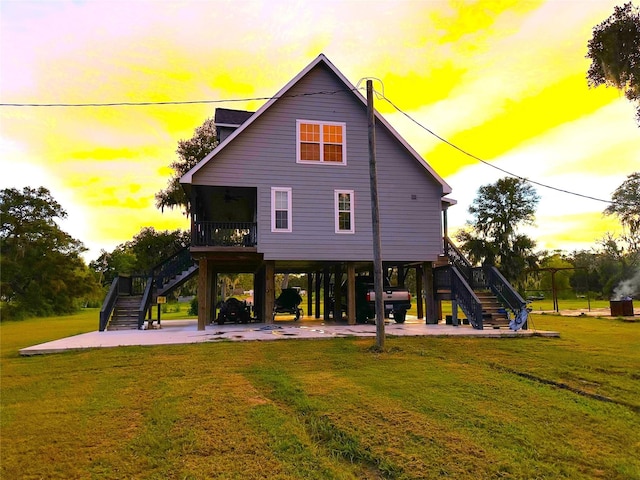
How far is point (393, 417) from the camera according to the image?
4.74 metres

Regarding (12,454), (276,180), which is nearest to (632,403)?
(12,454)

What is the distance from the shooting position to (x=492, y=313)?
45.2ft

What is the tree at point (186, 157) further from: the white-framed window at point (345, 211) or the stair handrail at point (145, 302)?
the white-framed window at point (345, 211)

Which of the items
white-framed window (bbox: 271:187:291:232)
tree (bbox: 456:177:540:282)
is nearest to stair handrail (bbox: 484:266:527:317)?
white-framed window (bbox: 271:187:291:232)

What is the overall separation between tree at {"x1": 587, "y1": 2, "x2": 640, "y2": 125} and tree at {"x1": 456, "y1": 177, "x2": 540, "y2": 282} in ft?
76.9

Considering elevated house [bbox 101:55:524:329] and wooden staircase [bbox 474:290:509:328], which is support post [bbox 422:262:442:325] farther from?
wooden staircase [bbox 474:290:509:328]

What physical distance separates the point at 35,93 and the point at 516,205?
35.7 m

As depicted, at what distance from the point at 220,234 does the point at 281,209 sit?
3.12 meters

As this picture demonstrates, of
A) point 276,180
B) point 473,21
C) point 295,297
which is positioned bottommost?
point 295,297

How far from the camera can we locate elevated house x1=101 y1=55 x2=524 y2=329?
1417 cm

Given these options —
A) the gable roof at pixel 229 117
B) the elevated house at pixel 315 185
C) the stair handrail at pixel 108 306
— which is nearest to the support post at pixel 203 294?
the elevated house at pixel 315 185

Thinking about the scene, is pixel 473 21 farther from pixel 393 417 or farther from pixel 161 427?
pixel 161 427

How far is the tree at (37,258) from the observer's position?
29617 millimetres

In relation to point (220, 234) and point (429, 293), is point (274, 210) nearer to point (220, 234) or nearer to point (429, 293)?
point (220, 234)
